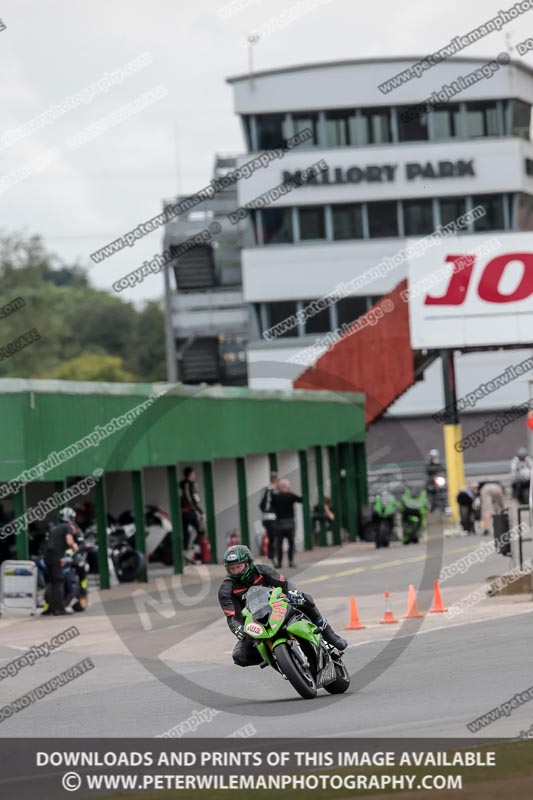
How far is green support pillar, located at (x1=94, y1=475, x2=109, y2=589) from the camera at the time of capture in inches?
1091

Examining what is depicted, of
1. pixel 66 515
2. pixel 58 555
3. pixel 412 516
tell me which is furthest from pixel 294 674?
pixel 412 516

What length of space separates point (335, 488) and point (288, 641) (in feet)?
93.2

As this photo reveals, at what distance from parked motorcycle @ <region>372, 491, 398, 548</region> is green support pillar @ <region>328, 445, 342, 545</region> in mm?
2192

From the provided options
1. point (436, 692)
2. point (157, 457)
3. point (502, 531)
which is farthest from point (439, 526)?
point (436, 692)

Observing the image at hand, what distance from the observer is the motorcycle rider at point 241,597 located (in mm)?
13953

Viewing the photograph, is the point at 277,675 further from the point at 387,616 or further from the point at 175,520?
the point at 175,520

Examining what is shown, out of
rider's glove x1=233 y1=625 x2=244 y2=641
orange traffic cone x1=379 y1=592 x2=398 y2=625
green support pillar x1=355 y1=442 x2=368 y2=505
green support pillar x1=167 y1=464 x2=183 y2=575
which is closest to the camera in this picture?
rider's glove x1=233 y1=625 x2=244 y2=641

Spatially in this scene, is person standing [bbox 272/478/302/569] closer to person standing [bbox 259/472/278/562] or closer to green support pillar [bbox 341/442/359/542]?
person standing [bbox 259/472/278/562]

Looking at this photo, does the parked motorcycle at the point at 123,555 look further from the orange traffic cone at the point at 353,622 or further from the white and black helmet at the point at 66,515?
the orange traffic cone at the point at 353,622

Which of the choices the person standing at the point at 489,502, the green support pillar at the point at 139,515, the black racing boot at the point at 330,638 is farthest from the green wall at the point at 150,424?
the black racing boot at the point at 330,638

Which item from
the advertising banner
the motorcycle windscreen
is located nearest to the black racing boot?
the motorcycle windscreen

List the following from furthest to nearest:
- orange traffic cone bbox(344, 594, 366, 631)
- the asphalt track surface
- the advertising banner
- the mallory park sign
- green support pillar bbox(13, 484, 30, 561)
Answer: the mallory park sign → the advertising banner → green support pillar bbox(13, 484, 30, 561) → orange traffic cone bbox(344, 594, 366, 631) → the asphalt track surface

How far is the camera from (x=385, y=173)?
241 ft

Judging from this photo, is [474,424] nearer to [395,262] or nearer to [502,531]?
[395,262]
